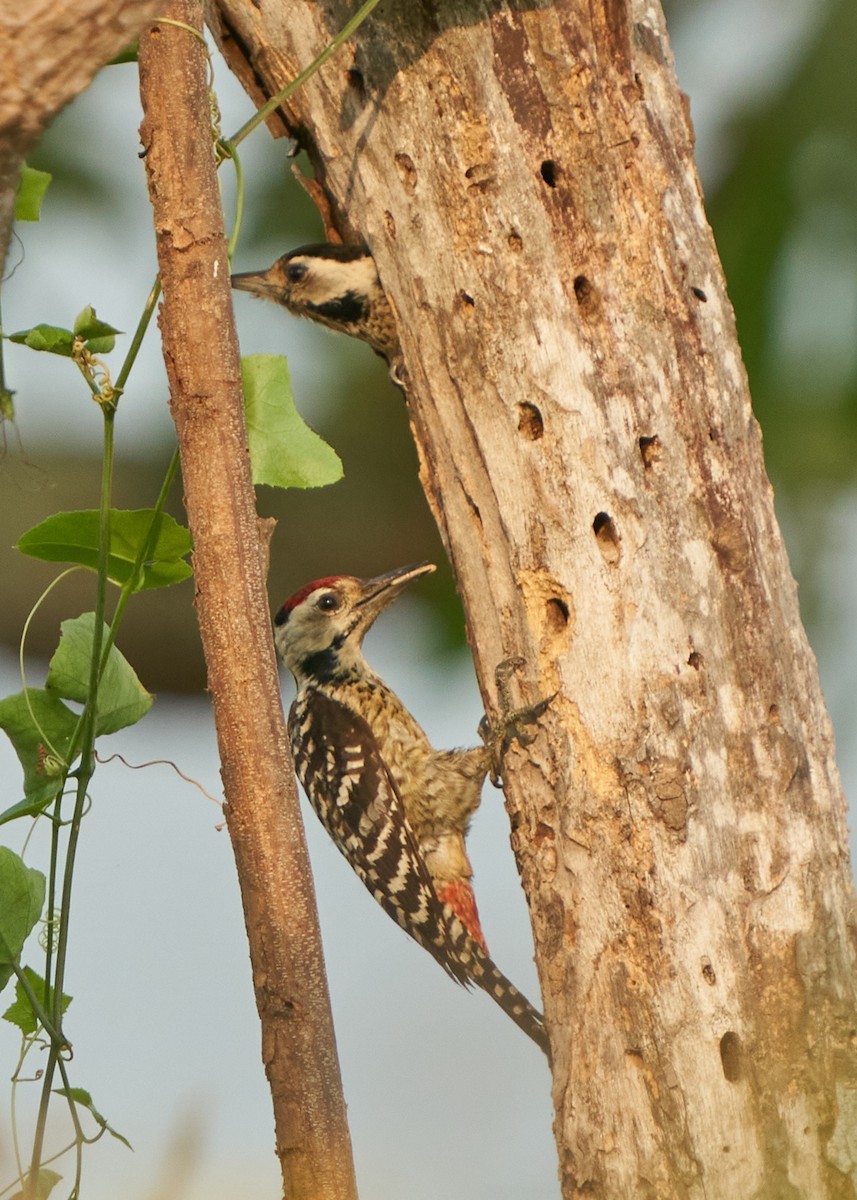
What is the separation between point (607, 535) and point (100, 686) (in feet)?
2.66

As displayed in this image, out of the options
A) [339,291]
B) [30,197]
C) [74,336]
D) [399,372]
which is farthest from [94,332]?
[339,291]

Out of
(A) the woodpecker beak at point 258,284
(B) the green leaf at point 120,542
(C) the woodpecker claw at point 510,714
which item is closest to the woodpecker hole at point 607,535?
(C) the woodpecker claw at point 510,714

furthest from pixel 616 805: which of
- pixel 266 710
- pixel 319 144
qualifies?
pixel 319 144

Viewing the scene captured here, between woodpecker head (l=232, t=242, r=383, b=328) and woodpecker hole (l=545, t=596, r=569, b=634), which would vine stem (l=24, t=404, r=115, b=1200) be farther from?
woodpecker head (l=232, t=242, r=383, b=328)

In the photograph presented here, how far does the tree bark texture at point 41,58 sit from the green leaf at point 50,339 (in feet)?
2.03

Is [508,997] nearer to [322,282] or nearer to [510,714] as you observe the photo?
[510,714]

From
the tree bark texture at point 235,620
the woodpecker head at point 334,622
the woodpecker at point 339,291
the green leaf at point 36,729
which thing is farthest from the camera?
the woodpecker head at point 334,622

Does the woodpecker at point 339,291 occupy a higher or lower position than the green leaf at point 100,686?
higher

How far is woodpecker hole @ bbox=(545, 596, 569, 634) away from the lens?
2340 mm

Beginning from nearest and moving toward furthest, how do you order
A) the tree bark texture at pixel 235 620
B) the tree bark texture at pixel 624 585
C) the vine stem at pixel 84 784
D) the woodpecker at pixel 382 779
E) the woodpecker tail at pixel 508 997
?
the tree bark texture at pixel 235 620, the vine stem at pixel 84 784, the tree bark texture at pixel 624 585, the woodpecker tail at pixel 508 997, the woodpecker at pixel 382 779

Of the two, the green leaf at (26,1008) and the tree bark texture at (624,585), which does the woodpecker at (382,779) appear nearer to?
the tree bark texture at (624,585)

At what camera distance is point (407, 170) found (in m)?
2.46

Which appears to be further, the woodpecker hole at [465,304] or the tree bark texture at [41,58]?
the woodpecker hole at [465,304]

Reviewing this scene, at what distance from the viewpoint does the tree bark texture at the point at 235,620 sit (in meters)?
1.64
